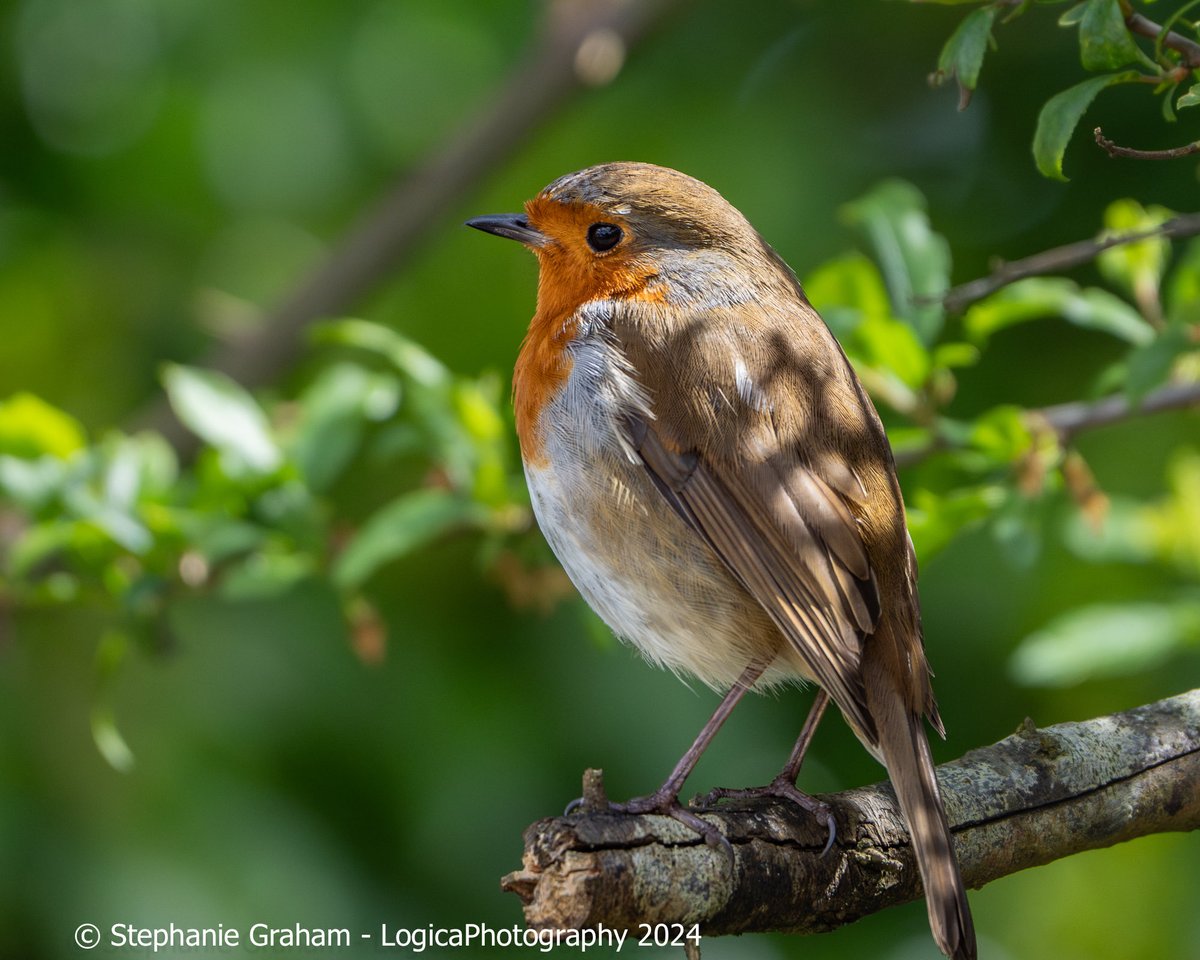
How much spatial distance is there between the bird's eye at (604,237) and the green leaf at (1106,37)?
1.35 meters

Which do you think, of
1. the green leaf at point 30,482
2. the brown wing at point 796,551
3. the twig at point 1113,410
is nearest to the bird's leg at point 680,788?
the brown wing at point 796,551

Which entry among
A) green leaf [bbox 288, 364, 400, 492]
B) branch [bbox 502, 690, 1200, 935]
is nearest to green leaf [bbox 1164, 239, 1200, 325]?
branch [bbox 502, 690, 1200, 935]

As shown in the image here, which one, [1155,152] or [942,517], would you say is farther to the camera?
[942,517]

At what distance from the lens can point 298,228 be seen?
6.45 metres

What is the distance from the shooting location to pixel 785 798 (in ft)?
8.77

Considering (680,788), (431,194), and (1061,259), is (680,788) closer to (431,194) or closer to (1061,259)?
(1061,259)

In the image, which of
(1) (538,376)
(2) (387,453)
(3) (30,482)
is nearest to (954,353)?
(1) (538,376)

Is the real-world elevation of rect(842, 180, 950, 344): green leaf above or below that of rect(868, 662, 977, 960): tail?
above

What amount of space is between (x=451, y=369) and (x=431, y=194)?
2.29ft

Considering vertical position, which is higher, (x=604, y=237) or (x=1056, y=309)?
(x=604, y=237)

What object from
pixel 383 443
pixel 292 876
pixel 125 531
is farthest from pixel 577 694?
pixel 125 531

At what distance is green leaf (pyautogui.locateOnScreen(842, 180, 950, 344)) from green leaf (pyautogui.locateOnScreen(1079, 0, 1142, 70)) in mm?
1226

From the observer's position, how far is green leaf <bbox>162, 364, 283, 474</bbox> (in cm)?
355

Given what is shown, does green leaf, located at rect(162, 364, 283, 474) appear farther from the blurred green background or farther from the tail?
the tail
